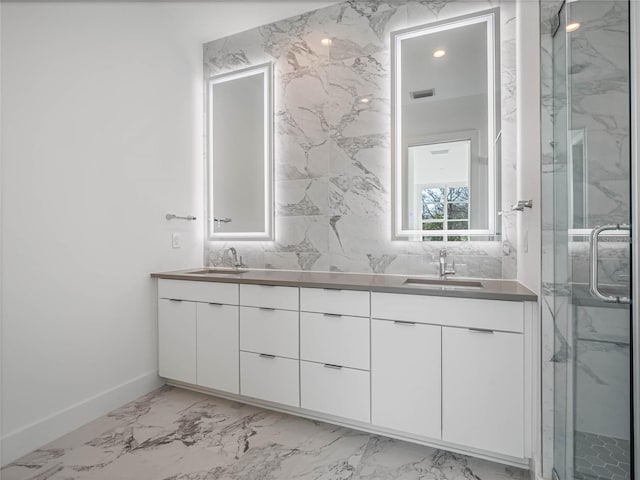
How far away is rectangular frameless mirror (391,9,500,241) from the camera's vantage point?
2188 millimetres

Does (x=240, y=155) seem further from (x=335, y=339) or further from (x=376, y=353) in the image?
(x=376, y=353)

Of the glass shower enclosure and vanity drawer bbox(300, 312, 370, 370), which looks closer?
the glass shower enclosure

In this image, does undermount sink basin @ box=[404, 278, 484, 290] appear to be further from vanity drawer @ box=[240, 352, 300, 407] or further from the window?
vanity drawer @ box=[240, 352, 300, 407]

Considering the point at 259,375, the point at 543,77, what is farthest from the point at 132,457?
the point at 543,77

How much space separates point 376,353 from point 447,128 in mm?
1517

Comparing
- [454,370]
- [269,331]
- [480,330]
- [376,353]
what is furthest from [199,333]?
[480,330]

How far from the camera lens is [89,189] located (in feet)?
7.09

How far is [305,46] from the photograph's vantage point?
2.73 metres

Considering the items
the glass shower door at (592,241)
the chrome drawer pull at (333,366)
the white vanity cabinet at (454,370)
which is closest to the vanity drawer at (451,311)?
the white vanity cabinet at (454,370)

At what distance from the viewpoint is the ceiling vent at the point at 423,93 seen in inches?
91.2

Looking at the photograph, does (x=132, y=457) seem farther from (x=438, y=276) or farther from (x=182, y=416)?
(x=438, y=276)

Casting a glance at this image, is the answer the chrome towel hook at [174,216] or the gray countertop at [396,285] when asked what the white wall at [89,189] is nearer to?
the chrome towel hook at [174,216]

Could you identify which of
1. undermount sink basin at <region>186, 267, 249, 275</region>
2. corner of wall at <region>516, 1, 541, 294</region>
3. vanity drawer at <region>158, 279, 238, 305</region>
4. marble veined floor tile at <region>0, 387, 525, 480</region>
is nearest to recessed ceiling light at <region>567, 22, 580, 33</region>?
corner of wall at <region>516, 1, 541, 294</region>

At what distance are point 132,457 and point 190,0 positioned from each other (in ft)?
Result: 10.0
